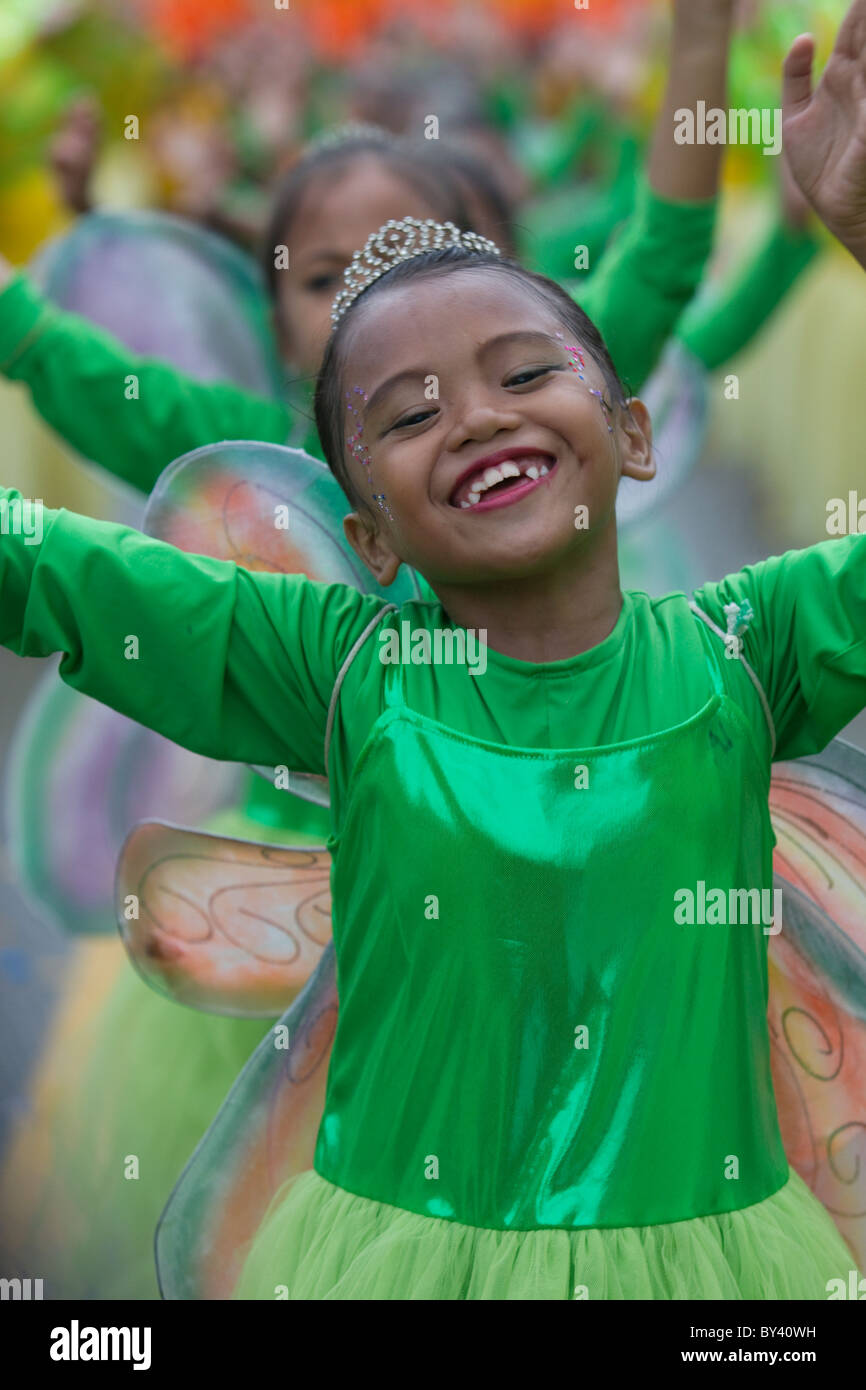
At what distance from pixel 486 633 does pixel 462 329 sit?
0.20 meters

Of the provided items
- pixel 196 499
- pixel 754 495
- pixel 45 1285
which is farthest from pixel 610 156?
pixel 45 1285

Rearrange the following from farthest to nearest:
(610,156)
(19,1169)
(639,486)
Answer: (610,156) → (19,1169) → (639,486)

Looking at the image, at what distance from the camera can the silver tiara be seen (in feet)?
3.66

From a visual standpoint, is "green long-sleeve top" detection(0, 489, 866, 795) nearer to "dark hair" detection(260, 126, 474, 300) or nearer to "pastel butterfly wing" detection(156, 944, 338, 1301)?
"pastel butterfly wing" detection(156, 944, 338, 1301)

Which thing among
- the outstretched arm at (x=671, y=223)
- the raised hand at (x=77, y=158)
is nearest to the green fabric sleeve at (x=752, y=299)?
the outstretched arm at (x=671, y=223)

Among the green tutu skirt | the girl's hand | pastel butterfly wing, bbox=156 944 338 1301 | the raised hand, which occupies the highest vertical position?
the raised hand

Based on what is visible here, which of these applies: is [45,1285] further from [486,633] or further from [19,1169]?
[486,633]

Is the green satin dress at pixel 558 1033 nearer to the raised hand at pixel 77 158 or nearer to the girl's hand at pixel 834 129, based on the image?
the girl's hand at pixel 834 129

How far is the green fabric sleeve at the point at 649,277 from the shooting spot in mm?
1477

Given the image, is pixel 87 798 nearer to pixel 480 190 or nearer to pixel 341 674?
pixel 480 190

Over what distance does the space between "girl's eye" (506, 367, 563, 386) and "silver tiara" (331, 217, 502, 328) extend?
0.46 ft

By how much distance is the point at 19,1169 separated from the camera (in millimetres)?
1840

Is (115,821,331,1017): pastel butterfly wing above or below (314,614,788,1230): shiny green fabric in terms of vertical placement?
above

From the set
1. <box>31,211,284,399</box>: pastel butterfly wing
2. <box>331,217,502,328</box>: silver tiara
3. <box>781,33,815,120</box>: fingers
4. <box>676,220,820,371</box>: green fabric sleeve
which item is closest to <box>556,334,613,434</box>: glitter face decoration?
<box>331,217,502,328</box>: silver tiara
